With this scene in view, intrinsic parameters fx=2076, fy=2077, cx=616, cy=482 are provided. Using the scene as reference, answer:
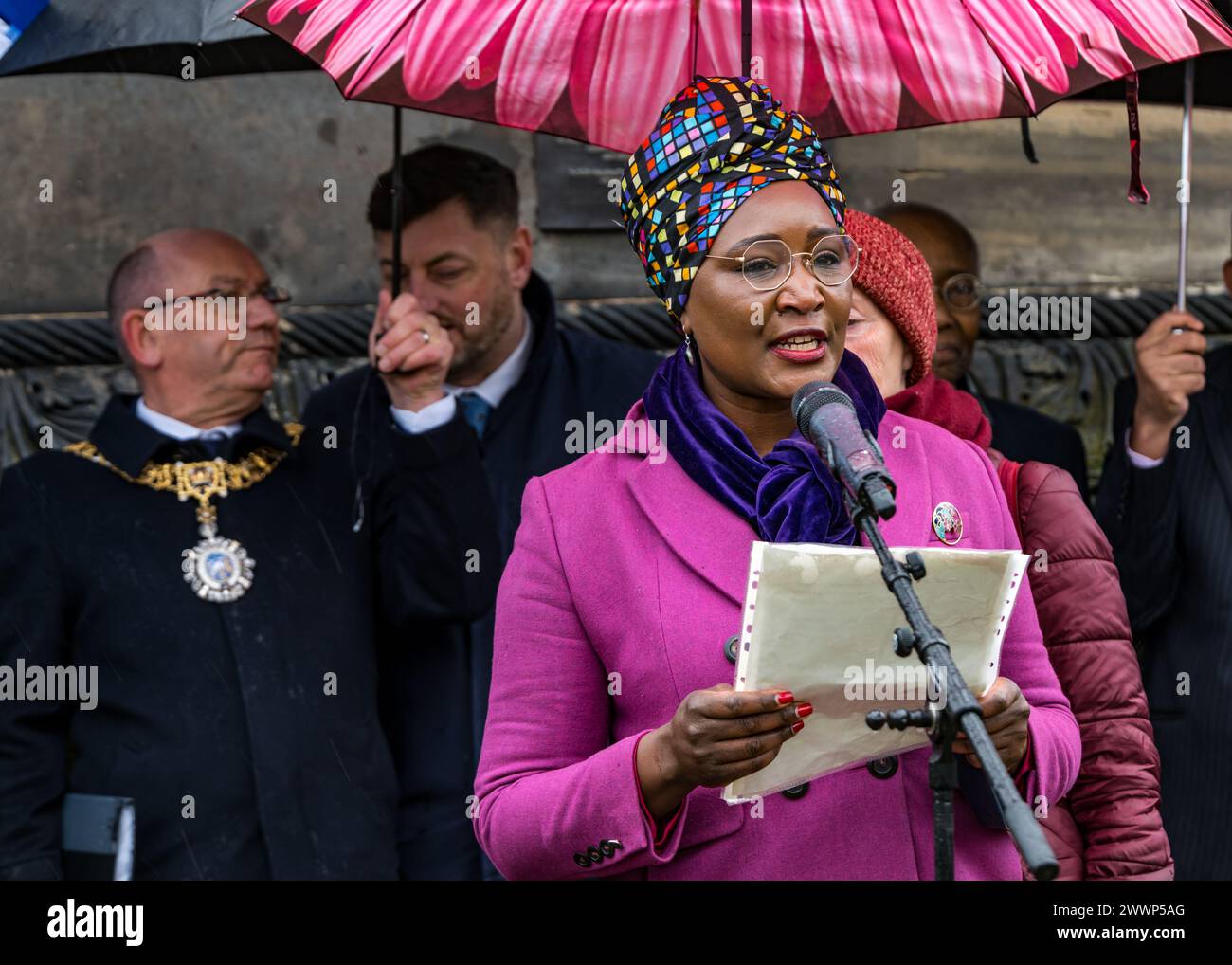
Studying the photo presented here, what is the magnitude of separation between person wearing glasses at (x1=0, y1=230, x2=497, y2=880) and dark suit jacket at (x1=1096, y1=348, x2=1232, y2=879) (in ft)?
4.76

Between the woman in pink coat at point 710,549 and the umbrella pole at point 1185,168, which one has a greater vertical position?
the umbrella pole at point 1185,168

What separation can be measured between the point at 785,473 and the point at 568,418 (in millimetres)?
2405

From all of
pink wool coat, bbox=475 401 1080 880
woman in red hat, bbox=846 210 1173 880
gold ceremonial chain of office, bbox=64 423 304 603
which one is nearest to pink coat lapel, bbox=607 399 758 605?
pink wool coat, bbox=475 401 1080 880

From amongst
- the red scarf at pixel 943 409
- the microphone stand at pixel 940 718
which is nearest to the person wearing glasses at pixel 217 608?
the red scarf at pixel 943 409

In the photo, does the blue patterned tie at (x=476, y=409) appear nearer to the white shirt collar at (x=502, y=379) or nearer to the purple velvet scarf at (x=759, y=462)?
the white shirt collar at (x=502, y=379)

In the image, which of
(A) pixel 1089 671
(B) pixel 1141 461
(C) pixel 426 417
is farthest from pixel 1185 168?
(C) pixel 426 417

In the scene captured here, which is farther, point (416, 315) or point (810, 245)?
point (416, 315)

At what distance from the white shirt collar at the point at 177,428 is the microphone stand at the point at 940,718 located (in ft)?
8.87

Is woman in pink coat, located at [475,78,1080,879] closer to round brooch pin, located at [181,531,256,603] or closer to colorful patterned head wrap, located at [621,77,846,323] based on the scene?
colorful patterned head wrap, located at [621,77,846,323]

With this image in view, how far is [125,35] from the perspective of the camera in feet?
13.3

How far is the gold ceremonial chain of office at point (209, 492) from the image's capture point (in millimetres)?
4629
